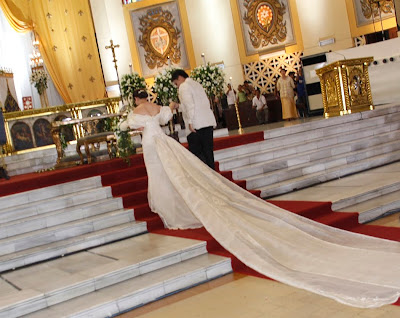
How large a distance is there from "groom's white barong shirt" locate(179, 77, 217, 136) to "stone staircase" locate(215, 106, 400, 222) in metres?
1.15

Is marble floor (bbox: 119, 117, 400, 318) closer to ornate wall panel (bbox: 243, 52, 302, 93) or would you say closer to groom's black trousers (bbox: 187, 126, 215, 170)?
groom's black trousers (bbox: 187, 126, 215, 170)

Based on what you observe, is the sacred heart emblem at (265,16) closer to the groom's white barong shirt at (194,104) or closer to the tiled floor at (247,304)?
the groom's white barong shirt at (194,104)

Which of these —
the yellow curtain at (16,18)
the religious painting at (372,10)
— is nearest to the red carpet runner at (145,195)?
the yellow curtain at (16,18)

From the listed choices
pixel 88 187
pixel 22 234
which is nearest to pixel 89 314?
pixel 22 234

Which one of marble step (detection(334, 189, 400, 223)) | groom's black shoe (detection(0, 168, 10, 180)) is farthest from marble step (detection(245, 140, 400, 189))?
groom's black shoe (detection(0, 168, 10, 180))

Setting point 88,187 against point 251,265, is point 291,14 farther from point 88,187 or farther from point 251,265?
point 251,265

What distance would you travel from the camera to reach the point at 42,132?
1285 cm

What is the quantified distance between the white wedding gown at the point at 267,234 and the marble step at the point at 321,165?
1.68m

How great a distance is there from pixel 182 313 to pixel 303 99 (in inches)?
452

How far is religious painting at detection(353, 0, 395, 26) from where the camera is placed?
51.8 feet

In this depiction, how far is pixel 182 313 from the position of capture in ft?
14.0

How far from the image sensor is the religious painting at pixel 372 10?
15789 millimetres

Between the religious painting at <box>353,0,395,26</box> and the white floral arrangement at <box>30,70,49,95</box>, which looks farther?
the religious painting at <box>353,0,395,26</box>

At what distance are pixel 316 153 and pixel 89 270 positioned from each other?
15.8 ft
